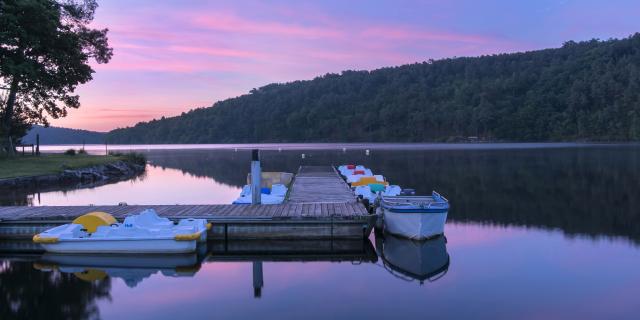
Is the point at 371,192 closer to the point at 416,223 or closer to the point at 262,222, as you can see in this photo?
the point at 416,223

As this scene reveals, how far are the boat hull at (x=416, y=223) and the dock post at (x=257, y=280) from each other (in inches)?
173

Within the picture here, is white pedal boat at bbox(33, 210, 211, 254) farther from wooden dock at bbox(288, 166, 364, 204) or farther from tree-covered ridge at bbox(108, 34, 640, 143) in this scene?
tree-covered ridge at bbox(108, 34, 640, 143)

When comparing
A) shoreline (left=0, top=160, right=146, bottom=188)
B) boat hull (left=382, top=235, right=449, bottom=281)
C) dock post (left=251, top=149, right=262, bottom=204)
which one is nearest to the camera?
boat hull (left=382, top=235, right=449, bottom=281)

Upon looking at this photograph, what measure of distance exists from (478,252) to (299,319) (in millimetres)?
7670

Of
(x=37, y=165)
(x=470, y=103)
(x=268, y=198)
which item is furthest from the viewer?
(x=470, y=103)

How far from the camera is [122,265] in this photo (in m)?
14.1

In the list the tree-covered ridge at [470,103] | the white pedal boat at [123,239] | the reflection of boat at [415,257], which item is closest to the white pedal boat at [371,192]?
the reflection of boat at [415,257]

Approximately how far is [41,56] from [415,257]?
34.1 metres

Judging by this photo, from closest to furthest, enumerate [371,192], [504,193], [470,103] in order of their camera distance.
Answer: [371,192], [504,193], [470,103]

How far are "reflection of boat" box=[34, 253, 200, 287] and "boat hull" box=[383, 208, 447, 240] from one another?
5887mm

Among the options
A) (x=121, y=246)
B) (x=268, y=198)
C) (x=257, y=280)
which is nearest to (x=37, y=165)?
(x=268, y=198)

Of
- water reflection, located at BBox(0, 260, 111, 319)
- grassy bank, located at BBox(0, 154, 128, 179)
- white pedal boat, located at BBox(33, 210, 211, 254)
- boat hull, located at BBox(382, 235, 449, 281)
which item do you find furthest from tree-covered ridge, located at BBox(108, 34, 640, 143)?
water reflection, located at BBox(0, 260, 111, 319)

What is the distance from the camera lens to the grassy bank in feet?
108

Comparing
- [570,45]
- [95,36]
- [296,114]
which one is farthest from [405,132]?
[95,36]
